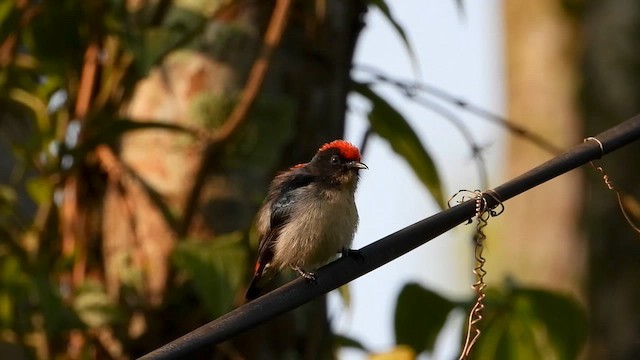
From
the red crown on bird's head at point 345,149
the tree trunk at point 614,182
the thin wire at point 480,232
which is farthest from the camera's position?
the tree trunk at point 614,182

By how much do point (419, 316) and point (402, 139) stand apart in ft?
2.20

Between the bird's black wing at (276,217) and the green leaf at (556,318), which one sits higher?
the green leaf at (556,318)

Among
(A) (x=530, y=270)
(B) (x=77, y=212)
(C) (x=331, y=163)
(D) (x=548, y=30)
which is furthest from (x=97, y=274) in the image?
(D) (x=548, y=30)

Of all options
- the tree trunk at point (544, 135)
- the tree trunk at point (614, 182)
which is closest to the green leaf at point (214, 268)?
the tree trunk at point (544, 135)

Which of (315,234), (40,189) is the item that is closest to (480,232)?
(315,234)

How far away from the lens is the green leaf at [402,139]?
182 inches

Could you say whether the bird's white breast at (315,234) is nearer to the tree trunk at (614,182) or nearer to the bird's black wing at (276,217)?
the bird's black wing at (276,217)

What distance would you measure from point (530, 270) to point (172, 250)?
6.19 metres

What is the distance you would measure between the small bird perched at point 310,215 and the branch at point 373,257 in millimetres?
1121

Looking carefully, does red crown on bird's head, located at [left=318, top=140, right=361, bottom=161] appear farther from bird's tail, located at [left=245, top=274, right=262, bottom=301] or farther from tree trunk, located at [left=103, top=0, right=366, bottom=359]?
bird's tail, located at [left=245, top=274, right=262, bottom=301]

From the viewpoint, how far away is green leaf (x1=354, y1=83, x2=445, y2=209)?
462 centimetres

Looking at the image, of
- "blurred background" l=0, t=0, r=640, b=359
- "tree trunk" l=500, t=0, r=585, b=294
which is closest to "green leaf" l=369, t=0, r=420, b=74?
"blurred background" l=0, t=0, r=640, b=359

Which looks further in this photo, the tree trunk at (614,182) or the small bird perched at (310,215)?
the tree trunk at (614,182)

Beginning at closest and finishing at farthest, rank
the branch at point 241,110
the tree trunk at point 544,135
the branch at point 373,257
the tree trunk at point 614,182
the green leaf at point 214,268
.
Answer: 1. the branch at point 373,257
2. the green leaf at point 214,268
3. the branch at point 241,110
4. the tree trunk at point 614,182
5. the tree trunk at point 544,135
